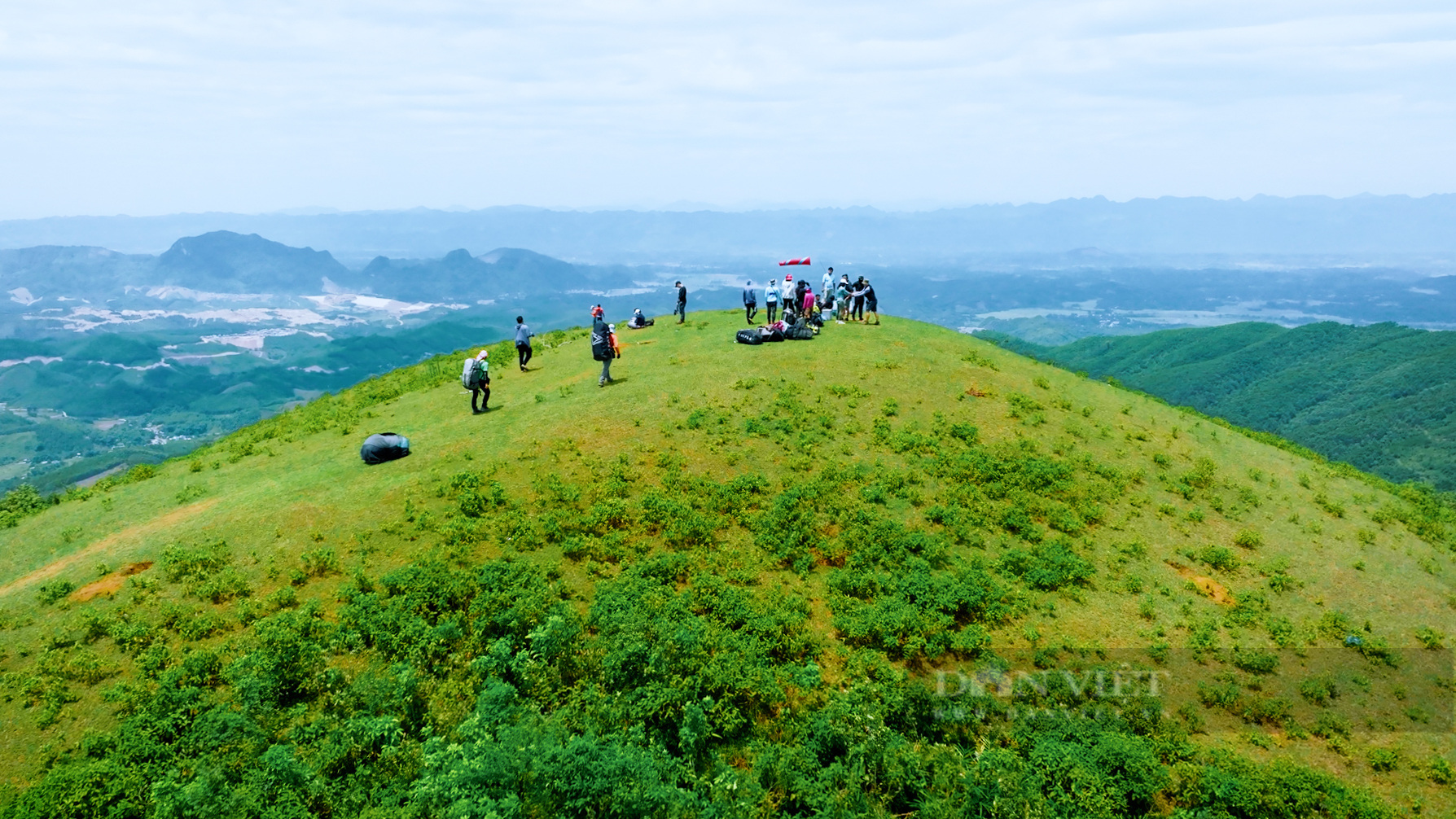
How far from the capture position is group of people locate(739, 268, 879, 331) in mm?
33969

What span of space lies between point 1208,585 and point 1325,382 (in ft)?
461

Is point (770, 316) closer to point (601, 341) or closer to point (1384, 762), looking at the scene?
point (601, 341)

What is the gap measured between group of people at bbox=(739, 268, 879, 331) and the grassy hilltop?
833 centimetres

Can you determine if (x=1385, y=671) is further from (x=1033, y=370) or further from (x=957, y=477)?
(x=1033, y=370)

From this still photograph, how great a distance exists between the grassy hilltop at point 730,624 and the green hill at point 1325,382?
235 feet

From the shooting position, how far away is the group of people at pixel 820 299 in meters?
34.0

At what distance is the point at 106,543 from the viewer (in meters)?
19.1

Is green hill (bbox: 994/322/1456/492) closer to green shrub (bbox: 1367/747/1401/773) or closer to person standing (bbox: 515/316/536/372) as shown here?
person standing (bbox: 515/316/536/372)

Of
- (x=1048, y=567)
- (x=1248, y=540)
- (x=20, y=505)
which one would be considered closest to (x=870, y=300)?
(x=1248, y=540)

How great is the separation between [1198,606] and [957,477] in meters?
7.10

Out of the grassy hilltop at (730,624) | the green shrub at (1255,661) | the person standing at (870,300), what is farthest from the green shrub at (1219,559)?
the person standing at (870,300)

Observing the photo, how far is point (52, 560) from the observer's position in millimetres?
18750

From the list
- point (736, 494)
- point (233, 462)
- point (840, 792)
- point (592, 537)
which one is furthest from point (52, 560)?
point (840, 792)

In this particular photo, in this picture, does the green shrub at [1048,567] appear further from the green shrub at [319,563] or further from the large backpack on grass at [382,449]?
the large backpack on grass at [382,449]
